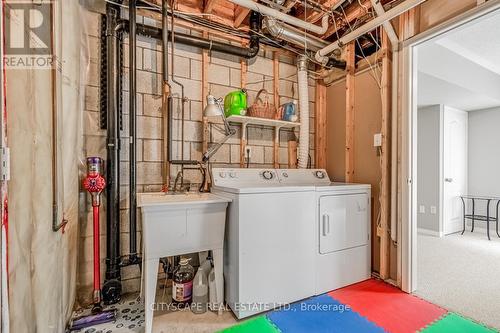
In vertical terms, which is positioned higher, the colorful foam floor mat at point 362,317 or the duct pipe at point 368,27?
the duct pipe at point 368,27

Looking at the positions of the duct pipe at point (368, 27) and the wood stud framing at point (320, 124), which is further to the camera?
the wood stud framing at point (320, 124)

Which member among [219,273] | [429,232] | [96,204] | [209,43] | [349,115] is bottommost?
[429,232]

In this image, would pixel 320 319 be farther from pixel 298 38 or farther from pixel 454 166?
pixel 454 166

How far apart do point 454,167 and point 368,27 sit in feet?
11.9

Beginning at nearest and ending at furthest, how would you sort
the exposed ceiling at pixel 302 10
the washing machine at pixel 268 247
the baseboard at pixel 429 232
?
the washing machine at pixel 268 247 → the exposed ceiling at pixel 302 10 → the baseboard at pixel 429 232

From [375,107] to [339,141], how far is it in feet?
1.81

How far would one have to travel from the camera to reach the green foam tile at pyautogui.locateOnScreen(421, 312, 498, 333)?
1.64 metres

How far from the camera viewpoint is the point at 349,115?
108 inches

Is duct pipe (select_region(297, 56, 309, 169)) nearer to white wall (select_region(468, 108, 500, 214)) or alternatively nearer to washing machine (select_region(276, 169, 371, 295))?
washing machine (select_region(276, 169, 371, 295))

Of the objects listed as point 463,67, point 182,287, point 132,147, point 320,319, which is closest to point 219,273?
point 182,287

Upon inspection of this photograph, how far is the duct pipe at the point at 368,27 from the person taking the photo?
1.85 metres

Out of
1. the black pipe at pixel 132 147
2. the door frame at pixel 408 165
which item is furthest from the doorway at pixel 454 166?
the black pipe at pixel 132 147

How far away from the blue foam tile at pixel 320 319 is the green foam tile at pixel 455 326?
1.20ft

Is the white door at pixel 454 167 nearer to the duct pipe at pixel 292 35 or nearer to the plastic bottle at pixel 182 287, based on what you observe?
the duct pipe at pixel 292 35
